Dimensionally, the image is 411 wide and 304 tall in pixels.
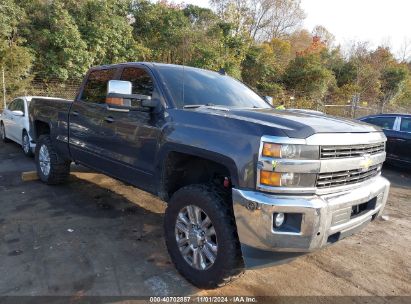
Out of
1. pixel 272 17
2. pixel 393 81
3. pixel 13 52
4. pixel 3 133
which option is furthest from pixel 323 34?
pixel 3 133

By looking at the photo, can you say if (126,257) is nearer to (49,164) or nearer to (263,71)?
(49,164)

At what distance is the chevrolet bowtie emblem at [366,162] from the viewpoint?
10.3 ft

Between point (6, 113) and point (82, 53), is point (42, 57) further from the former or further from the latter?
point (6, 113)

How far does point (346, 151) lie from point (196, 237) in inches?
57.0

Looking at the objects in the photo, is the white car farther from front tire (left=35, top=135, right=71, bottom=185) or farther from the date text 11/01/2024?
the date text 11/01/2024

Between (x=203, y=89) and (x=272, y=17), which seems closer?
(x=203, y=89)

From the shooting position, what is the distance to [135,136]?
3.88 m

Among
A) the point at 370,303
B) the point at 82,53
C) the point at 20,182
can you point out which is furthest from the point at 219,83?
the point at 82,53

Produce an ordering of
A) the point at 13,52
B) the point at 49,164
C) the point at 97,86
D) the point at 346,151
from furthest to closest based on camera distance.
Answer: the point at 13,52 → the point at 49,164 → the point at 97,86 → the point at 346,151

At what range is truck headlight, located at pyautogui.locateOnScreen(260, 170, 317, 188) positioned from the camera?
264 centimetres

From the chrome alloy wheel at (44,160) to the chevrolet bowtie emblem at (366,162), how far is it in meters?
4.67

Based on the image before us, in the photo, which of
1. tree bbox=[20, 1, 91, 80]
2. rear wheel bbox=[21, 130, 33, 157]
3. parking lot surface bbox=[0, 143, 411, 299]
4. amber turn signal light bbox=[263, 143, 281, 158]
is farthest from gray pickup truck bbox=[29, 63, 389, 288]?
tree bbox=[20, 1, 91, 80]

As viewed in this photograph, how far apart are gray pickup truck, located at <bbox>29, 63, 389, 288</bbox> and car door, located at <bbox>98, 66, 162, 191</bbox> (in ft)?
0.04

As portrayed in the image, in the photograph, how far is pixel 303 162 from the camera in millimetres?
2658
